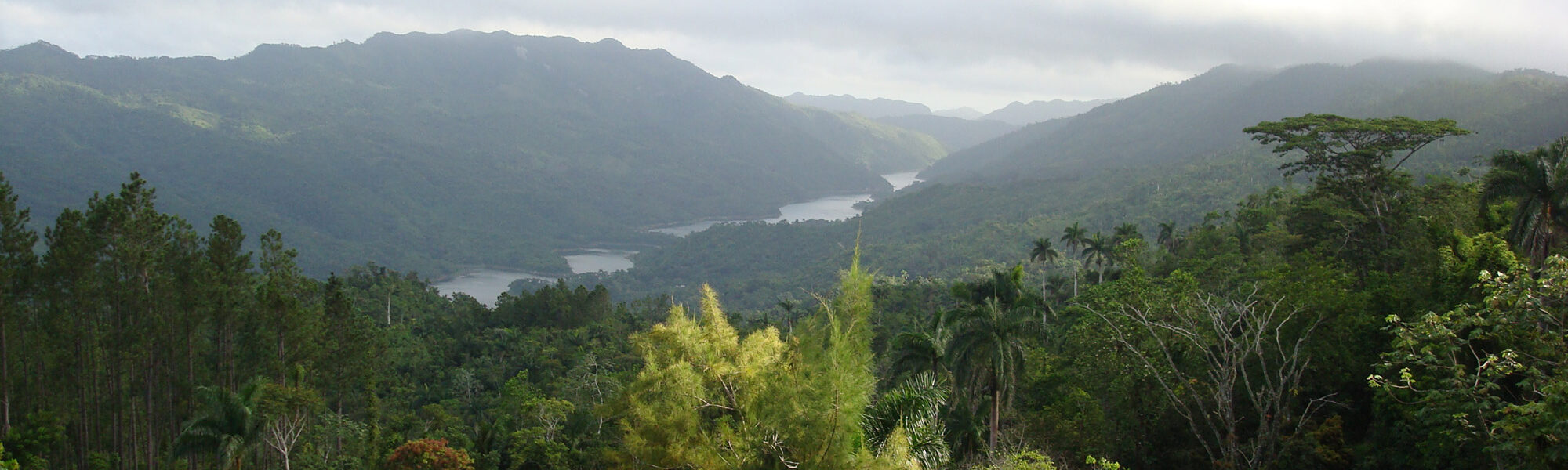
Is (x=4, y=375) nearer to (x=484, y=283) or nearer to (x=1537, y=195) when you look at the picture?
(x=1537, y=195)

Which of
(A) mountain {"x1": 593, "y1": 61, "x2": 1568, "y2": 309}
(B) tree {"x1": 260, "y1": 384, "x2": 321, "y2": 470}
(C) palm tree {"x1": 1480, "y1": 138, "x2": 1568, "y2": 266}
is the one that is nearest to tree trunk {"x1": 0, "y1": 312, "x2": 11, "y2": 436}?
(B) tree {"x1": 260, "y1": 384, "x2": 321, "y2": 470}

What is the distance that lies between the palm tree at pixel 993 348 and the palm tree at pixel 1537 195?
1064 cm

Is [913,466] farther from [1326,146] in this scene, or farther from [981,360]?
[1326,146]

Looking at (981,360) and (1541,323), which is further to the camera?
(981,360)

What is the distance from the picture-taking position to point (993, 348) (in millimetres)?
21766

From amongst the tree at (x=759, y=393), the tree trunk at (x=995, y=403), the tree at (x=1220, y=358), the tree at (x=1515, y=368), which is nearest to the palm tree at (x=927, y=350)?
the tree trunk at (x=995, y=403)

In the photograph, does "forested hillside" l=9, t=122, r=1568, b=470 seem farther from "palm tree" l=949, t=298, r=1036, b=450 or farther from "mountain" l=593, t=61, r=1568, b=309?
"mountain" l=593, t=61, r=1568, b=309

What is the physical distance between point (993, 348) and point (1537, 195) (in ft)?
39.7

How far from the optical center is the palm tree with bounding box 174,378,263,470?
1891 cm

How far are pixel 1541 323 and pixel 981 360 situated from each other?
1207cm

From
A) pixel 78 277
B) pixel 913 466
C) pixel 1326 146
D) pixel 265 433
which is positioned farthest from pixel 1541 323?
pixel 78 277

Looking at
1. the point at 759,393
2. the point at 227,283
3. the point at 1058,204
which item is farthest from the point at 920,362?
the point at 1058,204

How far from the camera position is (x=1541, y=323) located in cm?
1105

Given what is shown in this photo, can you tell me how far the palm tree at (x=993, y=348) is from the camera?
21.8m
